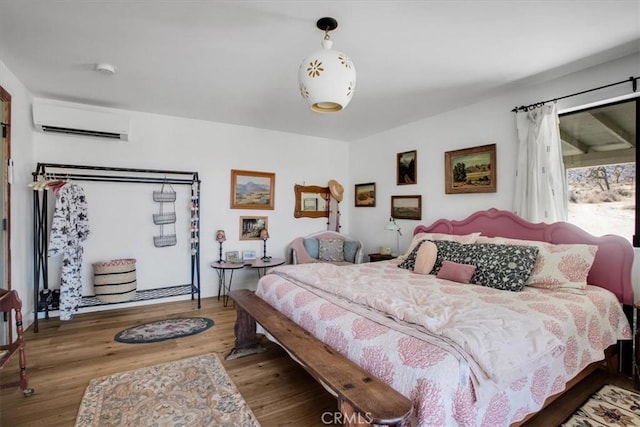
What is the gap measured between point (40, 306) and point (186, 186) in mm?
2002

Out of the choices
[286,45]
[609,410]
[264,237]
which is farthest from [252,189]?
[609,410]

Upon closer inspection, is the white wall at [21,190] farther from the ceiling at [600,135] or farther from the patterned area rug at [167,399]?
the ceiling at [600,135]

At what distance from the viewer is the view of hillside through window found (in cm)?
264

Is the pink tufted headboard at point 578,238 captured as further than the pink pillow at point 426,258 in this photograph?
No

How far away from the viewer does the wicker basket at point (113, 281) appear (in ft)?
11.6

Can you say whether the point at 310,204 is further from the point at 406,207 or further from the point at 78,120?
the point at 78,120

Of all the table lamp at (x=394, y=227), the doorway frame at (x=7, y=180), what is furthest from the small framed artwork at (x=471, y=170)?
the doorway frame at (x=7, y=180)

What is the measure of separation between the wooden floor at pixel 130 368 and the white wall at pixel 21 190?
52 cm

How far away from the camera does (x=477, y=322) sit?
162 centimetres

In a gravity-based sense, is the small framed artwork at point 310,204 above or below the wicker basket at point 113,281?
above

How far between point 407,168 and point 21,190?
4.42 m

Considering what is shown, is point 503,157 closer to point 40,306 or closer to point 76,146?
point 76,146

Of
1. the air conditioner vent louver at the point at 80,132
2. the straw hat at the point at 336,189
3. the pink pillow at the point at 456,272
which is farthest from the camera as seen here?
the straw hat at the point at 336,189

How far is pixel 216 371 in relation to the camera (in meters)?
2.41
